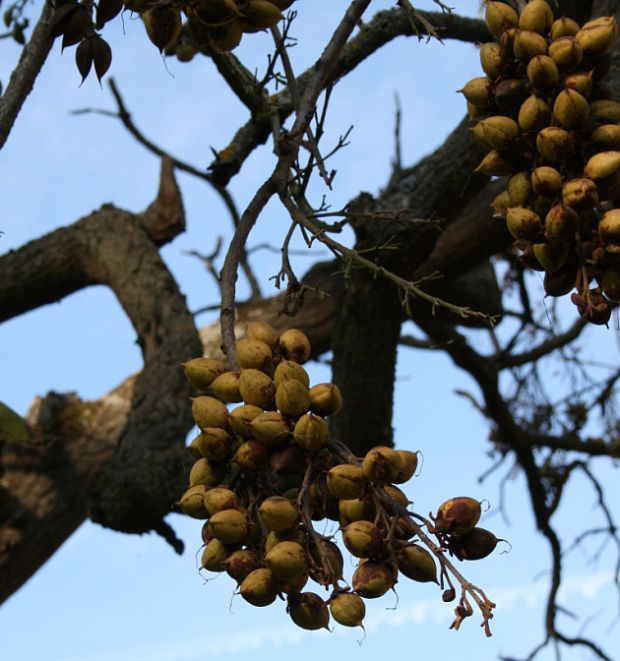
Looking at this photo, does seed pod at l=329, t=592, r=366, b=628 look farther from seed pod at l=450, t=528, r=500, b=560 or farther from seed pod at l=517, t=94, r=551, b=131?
seed pod at l=517, t=94, r=551, b=131

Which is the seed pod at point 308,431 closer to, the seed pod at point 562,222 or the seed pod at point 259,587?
the seed pod at point 259,587

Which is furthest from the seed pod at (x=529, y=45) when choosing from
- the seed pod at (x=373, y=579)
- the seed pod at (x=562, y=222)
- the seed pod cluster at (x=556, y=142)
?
the seed pod at (x=373, y=579)

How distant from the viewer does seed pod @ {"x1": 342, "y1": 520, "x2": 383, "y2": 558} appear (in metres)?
1.12

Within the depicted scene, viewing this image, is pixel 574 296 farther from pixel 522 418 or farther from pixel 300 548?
pixel 522 418

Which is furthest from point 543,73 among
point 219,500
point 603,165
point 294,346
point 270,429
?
point 219,500

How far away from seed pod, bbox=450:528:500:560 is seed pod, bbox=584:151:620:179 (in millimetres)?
472

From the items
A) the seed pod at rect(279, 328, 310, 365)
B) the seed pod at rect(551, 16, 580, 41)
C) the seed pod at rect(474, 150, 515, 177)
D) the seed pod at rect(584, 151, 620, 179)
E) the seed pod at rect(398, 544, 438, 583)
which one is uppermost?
the seed pod at rect(551, 16, 580, 41)

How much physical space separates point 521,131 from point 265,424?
53 cm

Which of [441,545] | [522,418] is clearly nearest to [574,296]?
[441,545]

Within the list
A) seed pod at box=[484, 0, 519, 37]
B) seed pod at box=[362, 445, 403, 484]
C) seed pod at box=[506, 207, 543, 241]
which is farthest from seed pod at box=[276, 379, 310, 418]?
seed pod at box=[484, 0, 519, 37]

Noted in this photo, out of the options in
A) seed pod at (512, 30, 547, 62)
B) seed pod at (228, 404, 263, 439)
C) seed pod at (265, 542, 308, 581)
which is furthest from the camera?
seed pod at (512, 30, 547, 62)

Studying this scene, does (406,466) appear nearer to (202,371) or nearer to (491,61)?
(202,371)

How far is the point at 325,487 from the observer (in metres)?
1.25

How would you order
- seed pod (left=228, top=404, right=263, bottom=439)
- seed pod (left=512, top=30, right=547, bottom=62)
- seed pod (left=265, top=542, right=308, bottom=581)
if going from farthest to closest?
seed pod (left=512, top=30, right=547, bottom=62), seed pod (left=228, top=404, right=263, bottom=439), seed pod (left=265, top=542, right=308, bottom=581)
